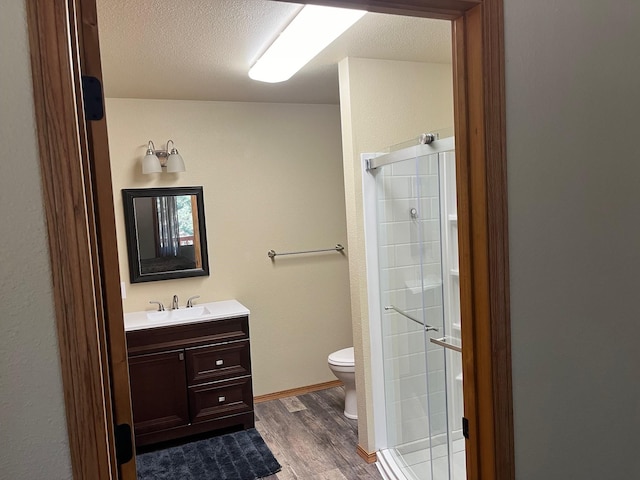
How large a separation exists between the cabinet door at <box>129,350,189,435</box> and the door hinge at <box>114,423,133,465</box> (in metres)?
2.31

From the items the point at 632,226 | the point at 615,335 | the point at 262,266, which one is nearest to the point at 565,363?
the point at 615,335

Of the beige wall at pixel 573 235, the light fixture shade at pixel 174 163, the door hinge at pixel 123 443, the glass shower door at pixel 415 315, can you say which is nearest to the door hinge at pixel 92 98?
the door hinge at pixel 123 443

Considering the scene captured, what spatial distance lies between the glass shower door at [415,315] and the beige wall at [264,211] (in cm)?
127

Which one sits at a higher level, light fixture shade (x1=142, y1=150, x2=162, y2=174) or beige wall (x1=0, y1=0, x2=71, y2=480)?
light fixture shade (x1=142, y1=150, x2=162, y2=174)

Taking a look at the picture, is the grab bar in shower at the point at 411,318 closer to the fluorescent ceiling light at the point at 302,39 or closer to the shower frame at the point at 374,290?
the shower frame at the point at 374,290

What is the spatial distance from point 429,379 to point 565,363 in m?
1.37

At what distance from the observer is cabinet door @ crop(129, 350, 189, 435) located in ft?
10.5

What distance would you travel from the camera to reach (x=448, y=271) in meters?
2.40

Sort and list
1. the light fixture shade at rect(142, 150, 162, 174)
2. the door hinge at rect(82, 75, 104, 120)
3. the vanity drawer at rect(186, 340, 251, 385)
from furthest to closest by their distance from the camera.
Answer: the light fixture shade at rect(142, 150, 162, 174) → the vanity drawer at rect(186, 340, 251, 385) → the door hinge at rect(82, 75, 104, 120)

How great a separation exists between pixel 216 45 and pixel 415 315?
5.76 feet

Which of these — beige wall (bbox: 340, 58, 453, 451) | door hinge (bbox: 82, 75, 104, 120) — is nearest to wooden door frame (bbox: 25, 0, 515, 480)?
door hinge (bbox: 82, 75, 104, 120)

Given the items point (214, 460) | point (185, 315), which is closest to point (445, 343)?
point (214, 460)

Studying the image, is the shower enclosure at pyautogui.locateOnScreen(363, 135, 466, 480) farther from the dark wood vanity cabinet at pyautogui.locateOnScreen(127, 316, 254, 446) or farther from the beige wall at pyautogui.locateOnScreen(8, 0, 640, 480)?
the dark wood vanity cabinet at pyautogui.locateOnScreen(127, 316, 254, 446)

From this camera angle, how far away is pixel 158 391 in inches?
128
